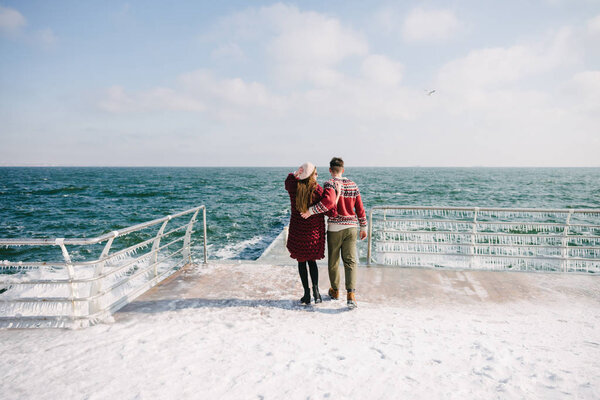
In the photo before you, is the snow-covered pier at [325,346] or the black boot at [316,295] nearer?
the snow-covered pier at [325,346]

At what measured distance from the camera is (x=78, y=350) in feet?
9.62

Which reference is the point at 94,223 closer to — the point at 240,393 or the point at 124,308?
the point at 124,308

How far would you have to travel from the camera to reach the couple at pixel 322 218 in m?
3.51

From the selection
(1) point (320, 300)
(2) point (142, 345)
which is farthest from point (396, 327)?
(2) point (142, 345)

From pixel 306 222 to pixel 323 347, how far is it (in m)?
1.38

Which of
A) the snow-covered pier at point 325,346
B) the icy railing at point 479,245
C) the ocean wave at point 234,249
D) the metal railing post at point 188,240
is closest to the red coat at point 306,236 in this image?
the snow-covered pier at point 325,346

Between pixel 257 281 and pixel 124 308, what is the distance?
70.8 inches

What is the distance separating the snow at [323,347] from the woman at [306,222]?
0.63 meters

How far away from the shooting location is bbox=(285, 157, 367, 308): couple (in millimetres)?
3508

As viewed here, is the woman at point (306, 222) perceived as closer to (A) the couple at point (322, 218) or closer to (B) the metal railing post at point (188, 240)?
(A) the couple at point (322, 218)

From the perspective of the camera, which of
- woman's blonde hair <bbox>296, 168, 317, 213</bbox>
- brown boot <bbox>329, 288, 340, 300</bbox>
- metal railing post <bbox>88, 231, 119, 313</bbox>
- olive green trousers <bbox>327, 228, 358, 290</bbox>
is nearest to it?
metal railing post <bbox>88, 231, 119, 313</bbox>

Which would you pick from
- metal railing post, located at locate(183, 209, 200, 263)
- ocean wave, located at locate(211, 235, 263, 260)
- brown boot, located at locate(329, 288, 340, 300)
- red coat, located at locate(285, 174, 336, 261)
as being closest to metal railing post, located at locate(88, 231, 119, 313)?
metal railing post, located at locate(183, 209, 200, 263)

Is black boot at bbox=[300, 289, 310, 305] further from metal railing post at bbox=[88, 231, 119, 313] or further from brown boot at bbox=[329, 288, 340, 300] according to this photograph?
metal railing post at bbox=[88, 231, 119, 313]

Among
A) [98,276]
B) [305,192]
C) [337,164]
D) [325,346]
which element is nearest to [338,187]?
[337,164]
